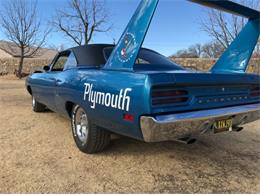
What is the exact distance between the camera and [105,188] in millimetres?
2391

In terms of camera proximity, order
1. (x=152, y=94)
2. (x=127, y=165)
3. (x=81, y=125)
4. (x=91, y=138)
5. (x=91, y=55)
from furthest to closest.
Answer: (x=91, y=55) → (x=81, y=125) → (x=91, y=138) → (x=127, y=165) → (x=152, y=94)

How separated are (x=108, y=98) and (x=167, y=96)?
634 millimetres

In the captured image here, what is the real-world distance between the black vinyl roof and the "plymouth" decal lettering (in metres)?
0.71

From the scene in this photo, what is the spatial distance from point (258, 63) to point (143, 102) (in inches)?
457

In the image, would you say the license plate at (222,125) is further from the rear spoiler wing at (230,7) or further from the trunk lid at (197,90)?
the rear spoiler wing at (230,7)

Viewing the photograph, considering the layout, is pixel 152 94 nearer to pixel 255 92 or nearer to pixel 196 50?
pixel 255 92

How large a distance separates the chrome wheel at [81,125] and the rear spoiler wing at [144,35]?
83 cm

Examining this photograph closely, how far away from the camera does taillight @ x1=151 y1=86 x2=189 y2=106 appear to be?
2197mm

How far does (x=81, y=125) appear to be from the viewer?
3.38 metres

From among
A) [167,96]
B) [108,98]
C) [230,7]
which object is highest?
[230,7]

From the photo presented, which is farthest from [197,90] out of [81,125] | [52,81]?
[52,81]

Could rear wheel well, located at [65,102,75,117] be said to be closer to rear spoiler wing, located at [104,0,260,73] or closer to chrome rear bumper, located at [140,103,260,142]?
rear spoiler wing, located at [104,0,260,73]

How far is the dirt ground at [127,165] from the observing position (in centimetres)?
242

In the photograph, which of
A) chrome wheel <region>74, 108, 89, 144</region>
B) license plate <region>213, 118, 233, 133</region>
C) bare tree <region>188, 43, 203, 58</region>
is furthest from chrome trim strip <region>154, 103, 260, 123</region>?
bare tree <region>188, 43, 203, 58</region>
